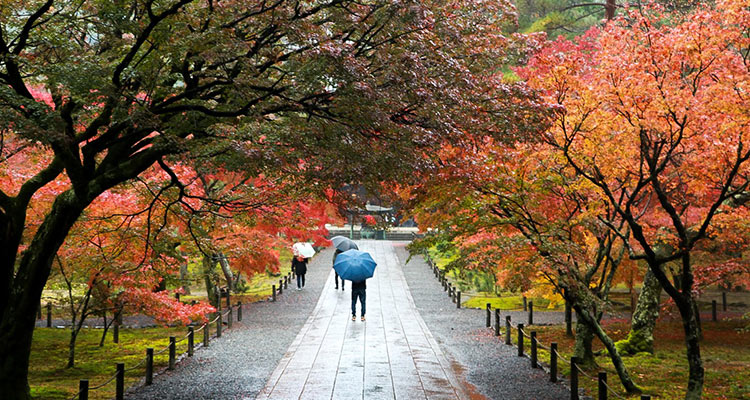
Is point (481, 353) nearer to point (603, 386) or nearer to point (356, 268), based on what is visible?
point (356, 268)

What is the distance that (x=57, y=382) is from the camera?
11.8 metres

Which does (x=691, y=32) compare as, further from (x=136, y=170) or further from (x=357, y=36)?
(x=136, y=170)

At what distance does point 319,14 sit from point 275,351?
26.9 ft

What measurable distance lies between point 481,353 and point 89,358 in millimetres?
8572

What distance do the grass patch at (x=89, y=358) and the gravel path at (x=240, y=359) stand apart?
2.16 ft

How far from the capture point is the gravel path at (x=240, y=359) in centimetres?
1079

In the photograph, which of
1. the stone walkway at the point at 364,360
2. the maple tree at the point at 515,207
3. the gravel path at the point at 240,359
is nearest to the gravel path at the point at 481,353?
the stone walkway at the point at 364,360

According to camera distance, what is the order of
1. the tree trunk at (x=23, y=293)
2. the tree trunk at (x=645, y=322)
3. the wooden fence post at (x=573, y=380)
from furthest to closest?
the tree trunk at (x=645, y=322) → the wooden fence post at (x=573, y=380) → the tree trunk at (x=23, y=293)

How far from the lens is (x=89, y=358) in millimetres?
14141

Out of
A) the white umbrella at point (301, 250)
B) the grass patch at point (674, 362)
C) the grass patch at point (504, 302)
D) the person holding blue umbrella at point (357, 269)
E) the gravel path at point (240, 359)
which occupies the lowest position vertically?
the grass patch at point (674, 362)

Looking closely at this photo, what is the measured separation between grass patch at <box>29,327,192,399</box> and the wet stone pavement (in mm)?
823

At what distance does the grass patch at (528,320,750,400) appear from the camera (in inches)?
459

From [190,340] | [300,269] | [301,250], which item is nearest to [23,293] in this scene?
[190,340]

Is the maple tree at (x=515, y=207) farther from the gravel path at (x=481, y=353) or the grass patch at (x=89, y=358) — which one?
the grass patch at (x=89, y=358)
